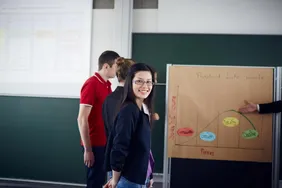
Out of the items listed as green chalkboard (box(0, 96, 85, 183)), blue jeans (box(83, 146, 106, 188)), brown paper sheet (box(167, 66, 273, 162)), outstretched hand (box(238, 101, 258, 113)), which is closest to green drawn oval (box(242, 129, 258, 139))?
brown paper sheet (box(167, 66, 273, 162))

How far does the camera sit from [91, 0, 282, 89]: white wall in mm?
2703

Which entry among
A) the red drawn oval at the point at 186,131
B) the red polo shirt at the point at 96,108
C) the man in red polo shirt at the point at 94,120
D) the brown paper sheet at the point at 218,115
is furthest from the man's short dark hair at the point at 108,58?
the red drawn oval at the point at 186,131

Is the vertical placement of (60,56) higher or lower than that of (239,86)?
higher

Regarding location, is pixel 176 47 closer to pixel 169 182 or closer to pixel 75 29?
pixel 75 29

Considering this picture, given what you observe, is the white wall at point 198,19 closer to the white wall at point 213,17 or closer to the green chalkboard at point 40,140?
the white wall at point 213,17

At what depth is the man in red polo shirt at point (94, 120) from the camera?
186cm

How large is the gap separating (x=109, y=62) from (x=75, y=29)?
1.19 meters

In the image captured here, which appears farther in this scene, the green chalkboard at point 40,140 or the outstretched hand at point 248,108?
the green chalkboard at point 40,140

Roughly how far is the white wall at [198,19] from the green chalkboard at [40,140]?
0.70m

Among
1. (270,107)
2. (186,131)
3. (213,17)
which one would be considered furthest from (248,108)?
(213,17)

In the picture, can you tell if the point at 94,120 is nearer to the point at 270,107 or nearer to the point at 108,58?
the point at 108,58

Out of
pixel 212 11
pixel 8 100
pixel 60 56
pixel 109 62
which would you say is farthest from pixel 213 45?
pixel 8 100

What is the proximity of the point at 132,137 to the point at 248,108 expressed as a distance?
120 cm

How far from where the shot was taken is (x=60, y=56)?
2.93 meters
